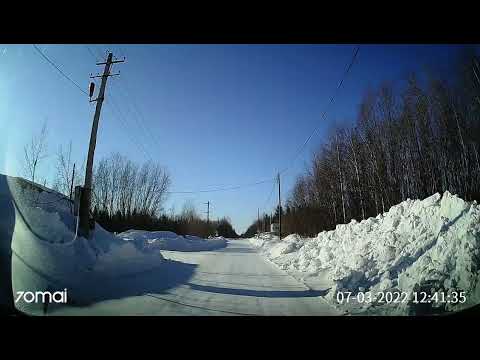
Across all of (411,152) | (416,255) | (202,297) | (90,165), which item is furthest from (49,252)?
(411,152)

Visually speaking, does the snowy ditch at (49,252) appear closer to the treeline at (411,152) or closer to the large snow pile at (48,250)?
the large snow pile at (48,250)

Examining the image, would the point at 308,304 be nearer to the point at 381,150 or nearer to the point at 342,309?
the point at 342,309

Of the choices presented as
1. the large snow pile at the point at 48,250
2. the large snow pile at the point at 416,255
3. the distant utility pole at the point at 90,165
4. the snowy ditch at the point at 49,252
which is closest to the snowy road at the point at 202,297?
the snowy ditch at the point at 49,252

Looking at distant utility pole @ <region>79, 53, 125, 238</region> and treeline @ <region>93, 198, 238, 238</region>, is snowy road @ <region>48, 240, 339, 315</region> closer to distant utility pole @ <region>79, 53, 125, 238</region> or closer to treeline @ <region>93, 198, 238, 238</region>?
distant utility pole @ <region>79, 53, 125, 238</region>

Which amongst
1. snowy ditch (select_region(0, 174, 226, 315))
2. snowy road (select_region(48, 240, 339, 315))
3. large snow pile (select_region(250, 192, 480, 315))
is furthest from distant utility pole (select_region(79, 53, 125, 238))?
large snow pile (select_region(250, 192, 480, 315))

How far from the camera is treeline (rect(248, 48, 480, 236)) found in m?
7.55

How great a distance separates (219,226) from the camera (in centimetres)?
8750

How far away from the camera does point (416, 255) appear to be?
16.7 ft

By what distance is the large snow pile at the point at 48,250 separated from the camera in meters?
3.74

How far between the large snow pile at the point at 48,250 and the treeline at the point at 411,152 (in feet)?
26.2

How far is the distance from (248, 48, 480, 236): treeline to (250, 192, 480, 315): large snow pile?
2.44 meters

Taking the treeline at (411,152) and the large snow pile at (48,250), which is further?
the treeline at (411,152)
